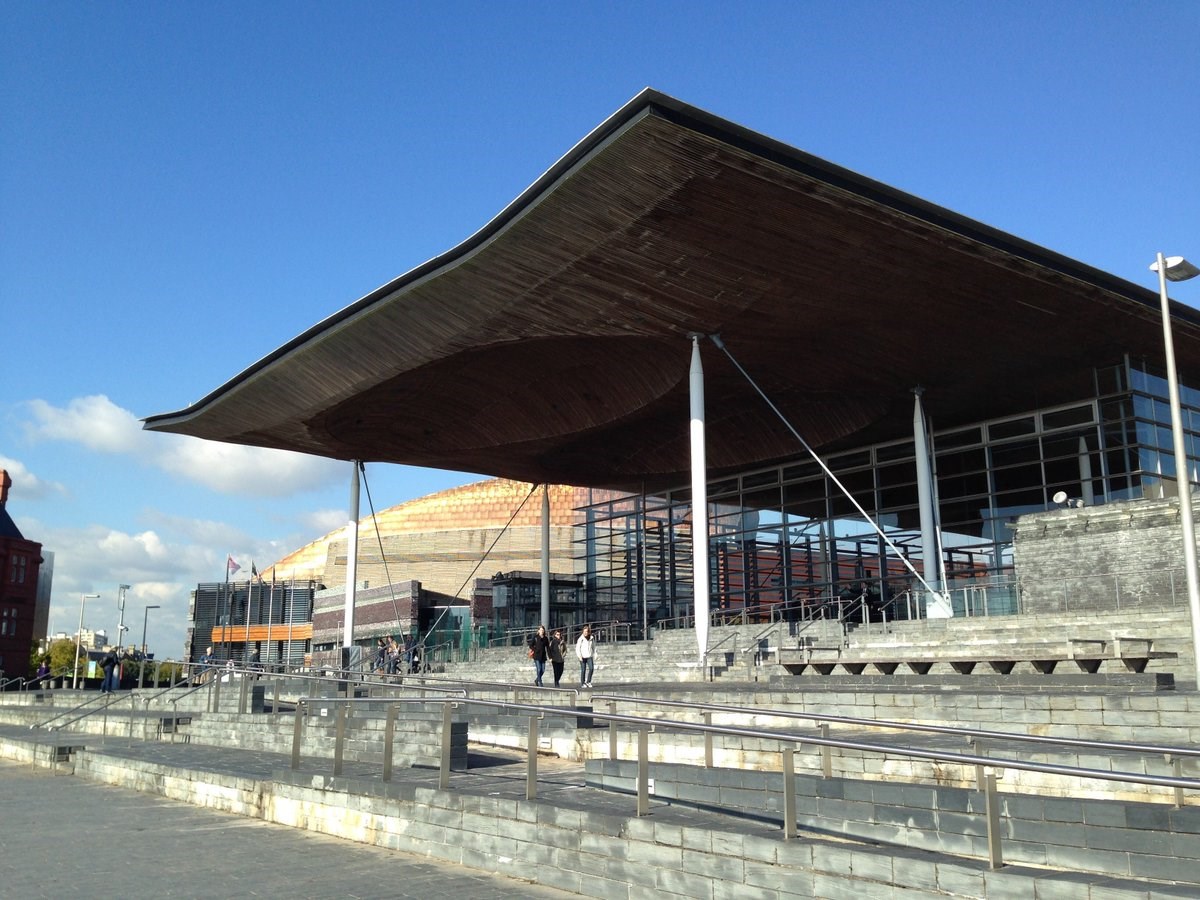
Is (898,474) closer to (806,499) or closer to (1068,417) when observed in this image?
(806,499)

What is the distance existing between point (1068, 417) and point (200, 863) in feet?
94.5

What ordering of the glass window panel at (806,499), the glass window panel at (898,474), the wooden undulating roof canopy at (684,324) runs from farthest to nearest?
the glass window panel at (806,499) → the glass window panel at (898,474) → the wooden undulating roof canopy at (684,324)

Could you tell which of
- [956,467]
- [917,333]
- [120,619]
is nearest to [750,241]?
[917,333]

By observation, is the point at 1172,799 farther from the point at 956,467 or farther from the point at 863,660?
the point at 956,467

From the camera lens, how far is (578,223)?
22.1 meters

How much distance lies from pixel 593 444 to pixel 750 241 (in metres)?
18.2

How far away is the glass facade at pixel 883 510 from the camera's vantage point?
30.2 metres

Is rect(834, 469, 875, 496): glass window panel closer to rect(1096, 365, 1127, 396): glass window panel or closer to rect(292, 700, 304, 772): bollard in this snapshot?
rect(1096, 365, 1127, 396): glass window panel

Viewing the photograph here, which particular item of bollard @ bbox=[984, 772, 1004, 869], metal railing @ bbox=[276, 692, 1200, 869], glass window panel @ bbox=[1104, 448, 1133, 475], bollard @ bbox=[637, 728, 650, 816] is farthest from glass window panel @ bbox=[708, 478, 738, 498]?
bollard @ bbox=[984, 772, 1004, 869]

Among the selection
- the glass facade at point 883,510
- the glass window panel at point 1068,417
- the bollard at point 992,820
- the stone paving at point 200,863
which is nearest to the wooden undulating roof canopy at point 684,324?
the glass window panel at point 1068,417

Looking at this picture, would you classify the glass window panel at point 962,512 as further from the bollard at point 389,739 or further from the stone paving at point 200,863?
the stone paving at point 200,863

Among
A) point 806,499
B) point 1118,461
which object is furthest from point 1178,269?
point 806,499

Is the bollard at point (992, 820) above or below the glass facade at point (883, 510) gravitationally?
below

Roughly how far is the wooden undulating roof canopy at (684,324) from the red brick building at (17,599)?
45.9 metres
